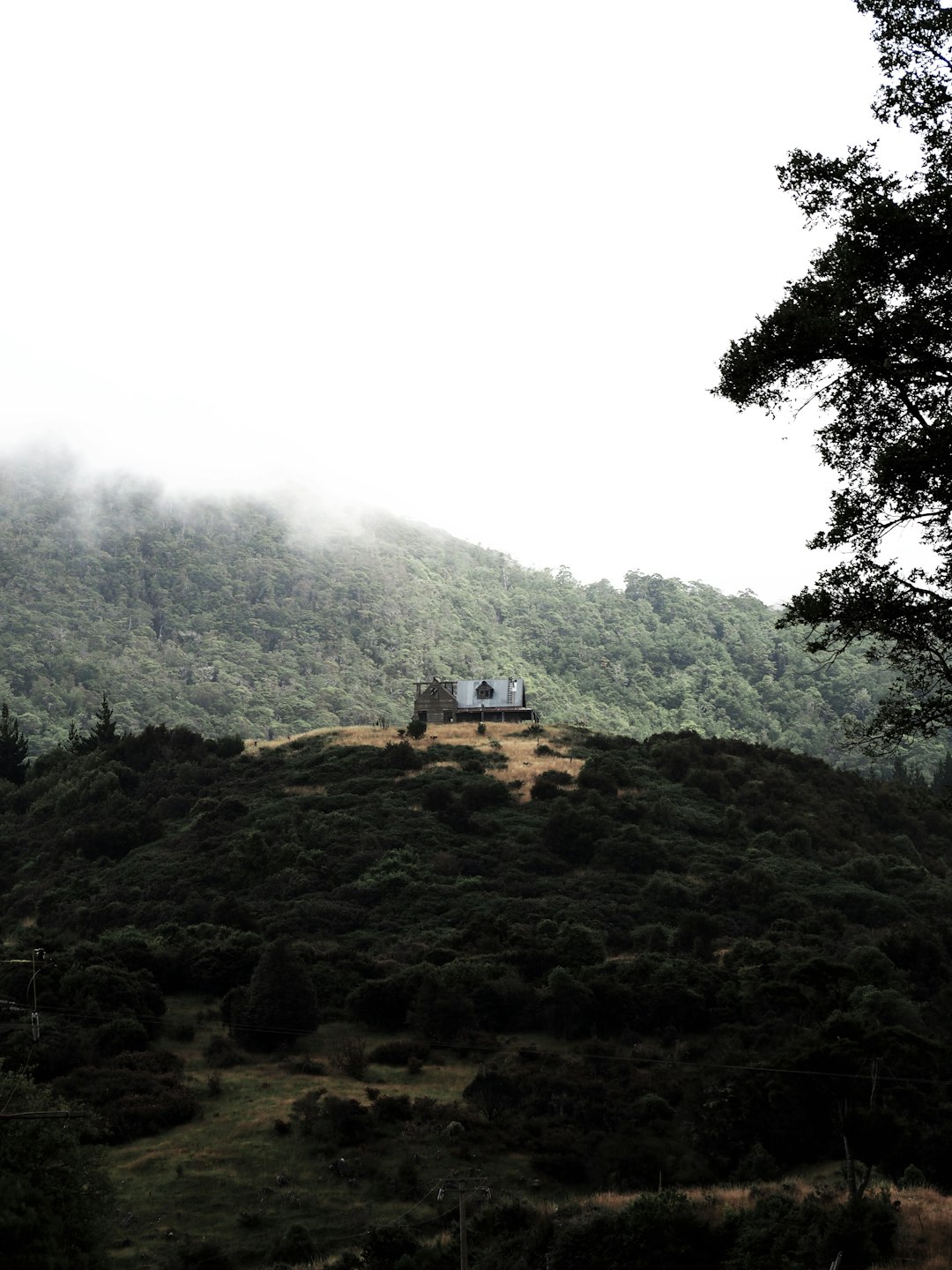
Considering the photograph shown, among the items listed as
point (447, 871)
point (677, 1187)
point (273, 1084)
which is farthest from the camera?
point (447, 871)

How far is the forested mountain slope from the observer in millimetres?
139625

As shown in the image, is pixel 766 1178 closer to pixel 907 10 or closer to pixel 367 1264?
pixel 367 1264

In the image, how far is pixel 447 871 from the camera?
62.7 m

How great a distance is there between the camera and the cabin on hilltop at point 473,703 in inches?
3831

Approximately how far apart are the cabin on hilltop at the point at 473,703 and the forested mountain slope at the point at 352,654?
32379 mm

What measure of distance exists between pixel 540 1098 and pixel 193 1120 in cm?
1033

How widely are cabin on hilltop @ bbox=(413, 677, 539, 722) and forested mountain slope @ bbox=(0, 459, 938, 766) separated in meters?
32.4

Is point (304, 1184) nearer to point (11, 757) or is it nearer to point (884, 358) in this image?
point (884, 358)

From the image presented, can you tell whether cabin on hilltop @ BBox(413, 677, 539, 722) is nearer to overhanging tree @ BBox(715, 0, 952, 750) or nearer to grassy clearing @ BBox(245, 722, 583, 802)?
grassy clearing @ BBox(245, 722, 583, 802)

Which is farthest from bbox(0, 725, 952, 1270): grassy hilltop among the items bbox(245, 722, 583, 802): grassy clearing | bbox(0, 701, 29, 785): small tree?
bbox(0, 701, 29, 785): small tree

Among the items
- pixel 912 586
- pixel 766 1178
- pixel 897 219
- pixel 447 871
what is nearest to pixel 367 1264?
pixel 766 1178

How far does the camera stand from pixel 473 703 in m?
98.5

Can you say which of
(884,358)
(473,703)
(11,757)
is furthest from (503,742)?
(884,358)

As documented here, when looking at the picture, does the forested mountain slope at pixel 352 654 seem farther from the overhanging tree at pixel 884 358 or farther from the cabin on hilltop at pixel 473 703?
the overhanging tree at pixel 884 358
